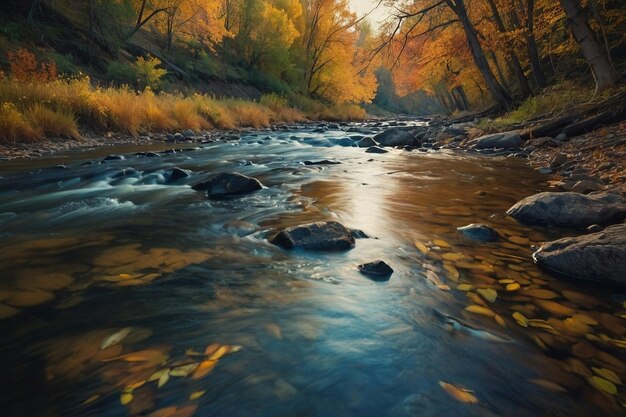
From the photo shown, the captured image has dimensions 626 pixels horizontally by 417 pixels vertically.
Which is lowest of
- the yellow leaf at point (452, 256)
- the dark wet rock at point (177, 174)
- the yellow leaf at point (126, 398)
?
the yellow leaf at point (452, 256)

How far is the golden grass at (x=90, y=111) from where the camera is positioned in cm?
862

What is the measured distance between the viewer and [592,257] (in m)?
2.43

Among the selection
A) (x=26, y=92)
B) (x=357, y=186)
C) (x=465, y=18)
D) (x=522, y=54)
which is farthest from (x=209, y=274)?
(x=522, y=54)

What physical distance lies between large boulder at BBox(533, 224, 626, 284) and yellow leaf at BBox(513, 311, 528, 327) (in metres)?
0.77

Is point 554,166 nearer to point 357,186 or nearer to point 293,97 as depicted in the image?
point 357,186

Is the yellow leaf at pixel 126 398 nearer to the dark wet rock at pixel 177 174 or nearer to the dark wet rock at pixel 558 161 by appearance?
the dark wet rock at pixel 177 174

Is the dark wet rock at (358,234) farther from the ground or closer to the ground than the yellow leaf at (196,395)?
closer to the ground

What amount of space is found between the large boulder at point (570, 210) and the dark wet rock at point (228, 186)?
11.0 ft

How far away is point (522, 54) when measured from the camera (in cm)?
1755

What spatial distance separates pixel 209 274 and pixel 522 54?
65.5ft

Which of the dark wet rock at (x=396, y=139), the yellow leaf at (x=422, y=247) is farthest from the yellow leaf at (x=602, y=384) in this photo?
the dark wet rock at (x=396, y=139)

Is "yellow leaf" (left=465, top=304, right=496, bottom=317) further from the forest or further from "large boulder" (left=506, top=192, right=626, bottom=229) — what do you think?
the forest

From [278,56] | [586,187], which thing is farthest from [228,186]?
[278,56]

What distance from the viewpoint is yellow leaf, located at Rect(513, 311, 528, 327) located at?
195 centimetres
